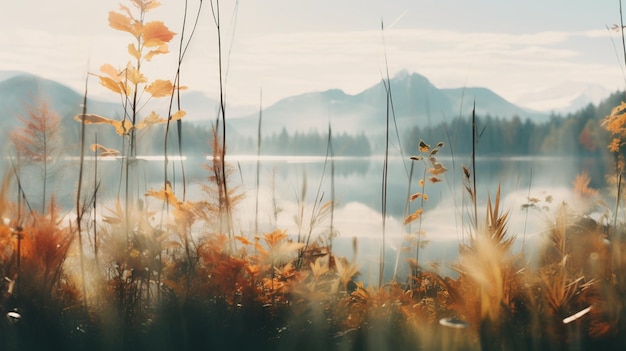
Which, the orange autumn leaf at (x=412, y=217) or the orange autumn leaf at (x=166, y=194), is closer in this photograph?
the orange autumn leaf at (x=166, y=194)

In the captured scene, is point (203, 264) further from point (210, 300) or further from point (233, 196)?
point (233, 196)

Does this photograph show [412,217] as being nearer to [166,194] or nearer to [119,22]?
[166,194]

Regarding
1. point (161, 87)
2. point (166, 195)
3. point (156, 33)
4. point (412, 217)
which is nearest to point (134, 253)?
point (166, 195)

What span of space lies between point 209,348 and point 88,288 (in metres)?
0.47

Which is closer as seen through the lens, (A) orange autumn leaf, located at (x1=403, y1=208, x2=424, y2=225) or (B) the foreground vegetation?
(B) the foreground vegetation

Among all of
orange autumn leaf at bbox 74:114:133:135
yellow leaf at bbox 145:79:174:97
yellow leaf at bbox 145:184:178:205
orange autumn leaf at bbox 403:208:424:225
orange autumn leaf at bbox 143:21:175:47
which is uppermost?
orange autumn leaf at bbox 143:21:175:47

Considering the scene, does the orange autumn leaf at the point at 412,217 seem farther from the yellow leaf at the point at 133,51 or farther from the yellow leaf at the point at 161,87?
the yellow leaf at the point at 133,51

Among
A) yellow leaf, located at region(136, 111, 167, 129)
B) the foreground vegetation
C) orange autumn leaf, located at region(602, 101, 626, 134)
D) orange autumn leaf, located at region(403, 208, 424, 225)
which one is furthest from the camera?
orange autumn leaf, located at region(602, 101, 626, 134)

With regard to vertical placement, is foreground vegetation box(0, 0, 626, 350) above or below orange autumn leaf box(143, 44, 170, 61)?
below

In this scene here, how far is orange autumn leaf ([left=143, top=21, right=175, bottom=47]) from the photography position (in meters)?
1.63

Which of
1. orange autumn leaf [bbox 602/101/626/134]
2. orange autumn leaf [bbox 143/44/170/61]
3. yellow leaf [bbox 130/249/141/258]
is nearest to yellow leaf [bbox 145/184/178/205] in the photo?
yellow leaf [bbox 130/249/141/258]

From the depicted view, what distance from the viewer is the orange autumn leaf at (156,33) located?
1.63m

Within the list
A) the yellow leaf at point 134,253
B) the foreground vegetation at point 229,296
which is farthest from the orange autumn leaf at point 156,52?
the yellow leaf at point 134,253

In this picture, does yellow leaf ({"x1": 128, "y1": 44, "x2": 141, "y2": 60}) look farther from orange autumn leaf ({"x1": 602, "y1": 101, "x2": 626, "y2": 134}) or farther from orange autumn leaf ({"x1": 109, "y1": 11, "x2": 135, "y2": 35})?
orange autumn leaf ({"x1": 602, "y1": 101, "x2": 626, "y2": 134})
